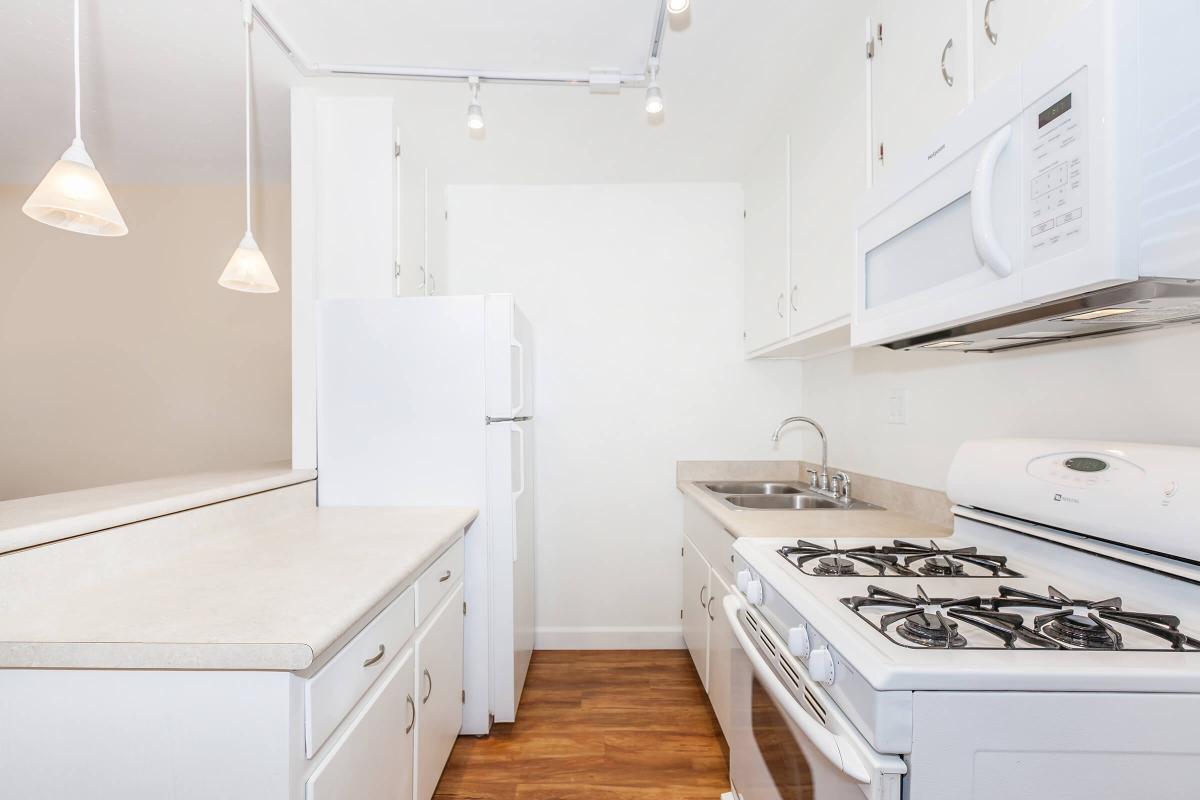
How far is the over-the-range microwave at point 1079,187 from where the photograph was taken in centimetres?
68

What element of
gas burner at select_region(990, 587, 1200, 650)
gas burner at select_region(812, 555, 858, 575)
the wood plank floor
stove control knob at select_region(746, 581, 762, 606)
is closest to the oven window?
stove control knob at select_region(746, 581, 762, 606)

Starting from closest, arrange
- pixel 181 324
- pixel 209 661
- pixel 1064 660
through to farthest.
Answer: pixel 1064 660 < pixel 209 661 < pixel 181 324

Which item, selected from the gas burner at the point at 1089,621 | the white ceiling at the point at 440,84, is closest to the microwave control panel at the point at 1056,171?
the gas burner at the point at 1089,621

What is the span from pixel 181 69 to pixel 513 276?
150 cm

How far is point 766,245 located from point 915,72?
113cm

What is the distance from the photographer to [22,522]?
106 centimetres

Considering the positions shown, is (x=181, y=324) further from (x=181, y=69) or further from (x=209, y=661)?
(x=209, y=661)

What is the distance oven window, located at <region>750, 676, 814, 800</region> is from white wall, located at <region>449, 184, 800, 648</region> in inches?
64.3

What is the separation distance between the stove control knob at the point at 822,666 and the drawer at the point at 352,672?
827 millimetres

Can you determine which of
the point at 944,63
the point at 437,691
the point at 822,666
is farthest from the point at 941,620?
the point at 437,691

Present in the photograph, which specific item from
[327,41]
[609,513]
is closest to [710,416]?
[609,513]

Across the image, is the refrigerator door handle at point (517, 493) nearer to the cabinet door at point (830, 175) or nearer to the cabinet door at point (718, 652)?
the cabinet door at point (718, 652)

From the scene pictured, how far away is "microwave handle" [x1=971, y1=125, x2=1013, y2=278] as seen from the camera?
835 mm

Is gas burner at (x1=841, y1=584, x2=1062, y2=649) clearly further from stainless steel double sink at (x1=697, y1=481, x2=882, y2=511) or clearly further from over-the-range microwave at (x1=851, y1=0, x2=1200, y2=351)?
stainless steel double sink at (x1=697, y1=481, x2=882, y2=511)
